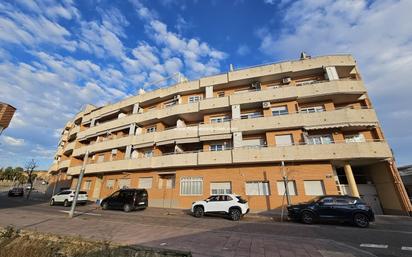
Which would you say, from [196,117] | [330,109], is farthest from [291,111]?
[196,117]

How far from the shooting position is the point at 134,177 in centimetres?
2458

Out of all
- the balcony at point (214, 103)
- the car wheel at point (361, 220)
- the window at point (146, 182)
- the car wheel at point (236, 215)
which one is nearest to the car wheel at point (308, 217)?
the car wheel at point (361, 220)

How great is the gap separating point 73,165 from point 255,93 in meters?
30.8

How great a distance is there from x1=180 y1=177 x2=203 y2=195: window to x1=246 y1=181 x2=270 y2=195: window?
485cm

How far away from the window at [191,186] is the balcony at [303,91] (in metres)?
9.02

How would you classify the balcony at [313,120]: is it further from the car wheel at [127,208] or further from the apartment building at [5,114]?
the apartment building at [5,114]

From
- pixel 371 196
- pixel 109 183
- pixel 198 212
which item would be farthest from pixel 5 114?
pixel 371 196

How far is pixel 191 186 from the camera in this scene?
20875mm

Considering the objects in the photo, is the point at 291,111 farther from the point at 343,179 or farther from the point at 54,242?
the point at 54,242

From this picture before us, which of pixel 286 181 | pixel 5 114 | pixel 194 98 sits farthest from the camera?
pixel 194 98

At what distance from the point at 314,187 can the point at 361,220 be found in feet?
18.0

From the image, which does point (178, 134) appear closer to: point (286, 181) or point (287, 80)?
point (286, 181)

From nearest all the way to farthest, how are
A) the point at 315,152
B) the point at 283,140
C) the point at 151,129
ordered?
the point at 315,152, the point at 283,140, the point at 151,129

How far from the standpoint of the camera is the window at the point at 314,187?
1681 centimetres
